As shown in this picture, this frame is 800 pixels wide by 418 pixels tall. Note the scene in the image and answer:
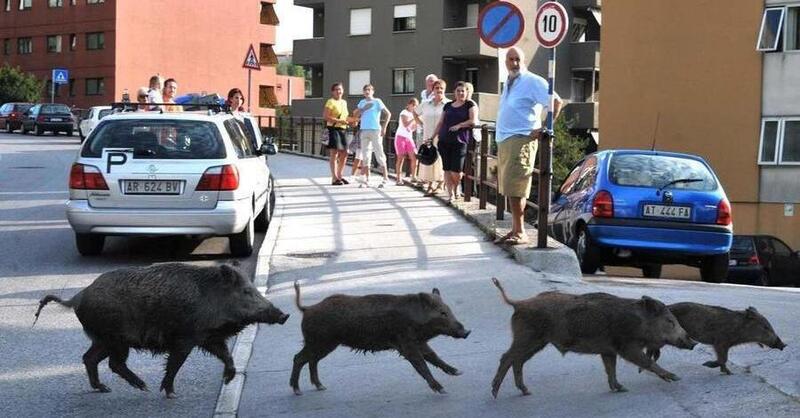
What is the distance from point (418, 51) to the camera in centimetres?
5394

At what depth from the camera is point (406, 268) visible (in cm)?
1048

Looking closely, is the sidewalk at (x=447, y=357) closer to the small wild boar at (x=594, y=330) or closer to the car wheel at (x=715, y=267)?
the small wild boar at (x=594, y=330)

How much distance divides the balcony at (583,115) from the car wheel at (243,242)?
4229 cm

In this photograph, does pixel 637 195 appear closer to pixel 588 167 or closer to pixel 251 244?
pixel 588 167

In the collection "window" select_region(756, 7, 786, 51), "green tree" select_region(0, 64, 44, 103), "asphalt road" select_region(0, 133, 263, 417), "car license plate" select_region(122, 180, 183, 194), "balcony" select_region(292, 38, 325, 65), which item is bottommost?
"asphalt road" select_region(0, 133, 263, 417)

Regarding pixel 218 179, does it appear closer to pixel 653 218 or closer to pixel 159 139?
pixel 159 139

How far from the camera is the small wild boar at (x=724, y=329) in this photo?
645cm

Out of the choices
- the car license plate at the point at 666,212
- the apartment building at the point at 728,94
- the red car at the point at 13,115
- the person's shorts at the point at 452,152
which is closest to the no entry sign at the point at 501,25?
the car license plate at the point at 666,212

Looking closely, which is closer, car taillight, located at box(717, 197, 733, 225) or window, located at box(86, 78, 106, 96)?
car taillight, located at box(717, 197, 733, 225)

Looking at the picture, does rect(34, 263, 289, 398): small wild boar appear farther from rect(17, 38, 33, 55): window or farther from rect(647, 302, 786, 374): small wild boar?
rect(17, 38, 33, 55): window

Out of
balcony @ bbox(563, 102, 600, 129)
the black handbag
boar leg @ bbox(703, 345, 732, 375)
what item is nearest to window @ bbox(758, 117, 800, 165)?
the black handbag

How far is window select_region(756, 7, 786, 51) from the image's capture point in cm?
3012

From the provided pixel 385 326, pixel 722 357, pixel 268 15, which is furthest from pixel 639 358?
pixel 268 15

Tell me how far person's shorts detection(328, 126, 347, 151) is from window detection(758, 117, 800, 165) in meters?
15.7
